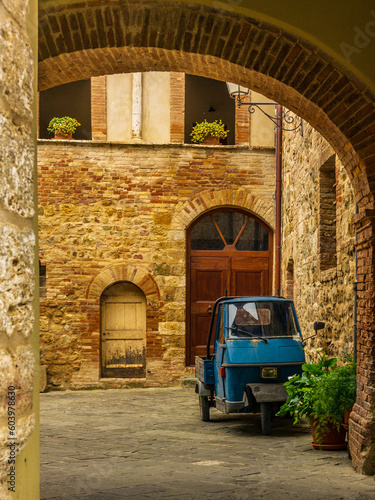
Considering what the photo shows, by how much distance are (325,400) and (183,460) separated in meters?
1.43

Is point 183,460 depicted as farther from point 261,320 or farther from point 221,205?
point 221,205

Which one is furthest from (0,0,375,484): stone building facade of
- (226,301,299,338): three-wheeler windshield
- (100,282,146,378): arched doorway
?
(100,282,146,378): arched doorway

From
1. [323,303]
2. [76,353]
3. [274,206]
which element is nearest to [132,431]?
[323,303]

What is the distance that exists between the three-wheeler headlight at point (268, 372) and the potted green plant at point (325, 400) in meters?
1.01

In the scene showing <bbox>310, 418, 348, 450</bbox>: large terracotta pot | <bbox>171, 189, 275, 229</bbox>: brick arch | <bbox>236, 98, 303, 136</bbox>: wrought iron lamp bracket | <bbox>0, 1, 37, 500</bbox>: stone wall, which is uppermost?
<bbox>236, 98, 303, 136</bbox>: wrought iron lamp bracket

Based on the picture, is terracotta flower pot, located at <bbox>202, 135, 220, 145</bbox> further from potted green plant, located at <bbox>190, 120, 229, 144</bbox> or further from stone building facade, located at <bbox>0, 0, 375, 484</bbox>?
stone building facade, located at <bbox>0, 0, 375, 484</bbox>

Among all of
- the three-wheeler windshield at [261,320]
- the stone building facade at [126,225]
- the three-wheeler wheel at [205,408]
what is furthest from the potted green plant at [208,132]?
the three-wheeler wheel at [205,408]

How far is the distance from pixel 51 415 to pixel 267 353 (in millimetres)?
3612

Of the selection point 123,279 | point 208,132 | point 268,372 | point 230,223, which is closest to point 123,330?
point 123,279

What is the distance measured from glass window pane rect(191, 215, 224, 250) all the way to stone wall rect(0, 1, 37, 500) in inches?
468

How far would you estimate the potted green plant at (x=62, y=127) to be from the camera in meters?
13.0

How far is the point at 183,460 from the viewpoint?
6.05 meters

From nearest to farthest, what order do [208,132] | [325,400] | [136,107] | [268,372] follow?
1. [325,400]
2. [268,372]
3. [136,107]
4. [208,132]

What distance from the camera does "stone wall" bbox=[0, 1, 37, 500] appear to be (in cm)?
131
